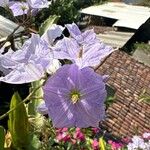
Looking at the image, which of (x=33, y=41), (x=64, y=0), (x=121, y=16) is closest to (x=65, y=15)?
(x=64, y=0)

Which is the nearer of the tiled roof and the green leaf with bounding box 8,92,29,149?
the green leaf with bounding box 8,92,29,149

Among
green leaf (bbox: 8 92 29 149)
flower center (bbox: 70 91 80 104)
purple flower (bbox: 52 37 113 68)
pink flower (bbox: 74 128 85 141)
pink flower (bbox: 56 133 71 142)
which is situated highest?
purple flower (bbox: 52 37 113 68)

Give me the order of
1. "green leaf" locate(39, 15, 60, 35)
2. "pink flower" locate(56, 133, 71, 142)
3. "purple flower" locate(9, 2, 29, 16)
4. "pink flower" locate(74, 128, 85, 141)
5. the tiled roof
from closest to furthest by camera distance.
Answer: "green leaf" locate(39, 15, 60, 35) → "purple flower" locate(9, 2, 29, 16) → "pink flower" locate(56, 133, 71, 142) → "pink flower" locate(74, 128, 85, 141) → the tiled roof

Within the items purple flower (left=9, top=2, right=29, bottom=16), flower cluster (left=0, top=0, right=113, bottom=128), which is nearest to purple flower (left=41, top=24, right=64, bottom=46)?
flower cluster (left=0, top=0, right=113, bottom=128)

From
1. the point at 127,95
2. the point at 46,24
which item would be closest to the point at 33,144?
the point at 46,24

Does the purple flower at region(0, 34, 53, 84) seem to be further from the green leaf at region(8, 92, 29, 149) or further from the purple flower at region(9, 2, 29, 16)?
the purple flower at region(9, 2, 29, 16)

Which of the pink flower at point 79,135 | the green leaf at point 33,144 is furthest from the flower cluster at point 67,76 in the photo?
the pink flower at point 79,135

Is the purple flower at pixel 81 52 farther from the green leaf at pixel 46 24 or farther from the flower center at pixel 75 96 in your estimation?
the green leaf at pixel 46 24

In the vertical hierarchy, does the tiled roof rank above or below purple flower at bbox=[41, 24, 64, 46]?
below
